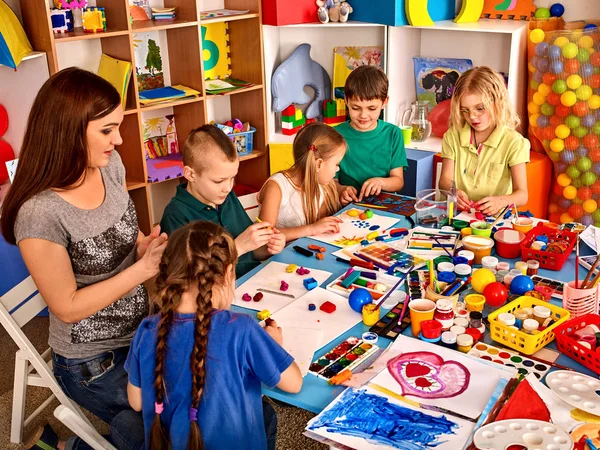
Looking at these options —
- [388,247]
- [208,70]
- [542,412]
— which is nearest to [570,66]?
[388,247]

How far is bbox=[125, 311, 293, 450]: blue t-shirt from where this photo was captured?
1360 mm

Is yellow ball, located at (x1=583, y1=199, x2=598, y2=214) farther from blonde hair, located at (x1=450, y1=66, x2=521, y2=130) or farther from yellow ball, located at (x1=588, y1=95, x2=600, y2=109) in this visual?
blonde hair, located at (x1=450, y1=66, x2=521, y2=130)

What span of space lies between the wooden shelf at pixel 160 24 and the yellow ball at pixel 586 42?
1.88 m

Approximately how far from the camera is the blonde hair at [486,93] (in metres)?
2.62

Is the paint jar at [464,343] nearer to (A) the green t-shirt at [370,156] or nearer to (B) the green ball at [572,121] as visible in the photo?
(A) the green t-shirt at [370,156]

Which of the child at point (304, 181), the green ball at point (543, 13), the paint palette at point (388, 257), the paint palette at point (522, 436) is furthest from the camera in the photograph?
the green ball at point (543, 13)

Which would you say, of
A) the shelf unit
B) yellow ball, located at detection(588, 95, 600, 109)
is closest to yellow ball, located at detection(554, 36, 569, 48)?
yellow ball, located at detection(588, 95, 600, 109)

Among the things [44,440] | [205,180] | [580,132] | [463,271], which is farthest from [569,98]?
[44,440]

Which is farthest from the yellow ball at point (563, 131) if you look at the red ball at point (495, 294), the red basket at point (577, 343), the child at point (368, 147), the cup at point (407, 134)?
the red basket at point (577, 343)

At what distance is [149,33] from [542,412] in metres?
3.02

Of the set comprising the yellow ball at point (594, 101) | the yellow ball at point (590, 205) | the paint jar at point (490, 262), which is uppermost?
the yellow ball at point (594, 101)

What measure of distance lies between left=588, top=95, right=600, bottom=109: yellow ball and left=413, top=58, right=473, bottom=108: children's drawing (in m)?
0.75

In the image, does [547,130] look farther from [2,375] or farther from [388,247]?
[2,375]

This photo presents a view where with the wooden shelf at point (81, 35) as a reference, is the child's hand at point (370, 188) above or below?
below
